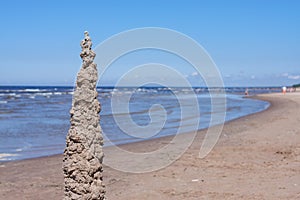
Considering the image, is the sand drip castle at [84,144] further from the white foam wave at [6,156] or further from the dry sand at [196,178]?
the white foam wave at [6,156]

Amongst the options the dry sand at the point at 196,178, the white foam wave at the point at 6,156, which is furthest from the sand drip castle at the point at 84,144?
the white foam wave at the point at 6,156

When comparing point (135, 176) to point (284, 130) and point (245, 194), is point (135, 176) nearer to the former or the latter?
point (245, 194)

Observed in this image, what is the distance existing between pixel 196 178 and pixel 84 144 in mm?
5914

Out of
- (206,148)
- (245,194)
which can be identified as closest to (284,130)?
(206,148)

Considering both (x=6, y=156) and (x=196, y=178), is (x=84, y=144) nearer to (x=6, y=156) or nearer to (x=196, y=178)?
(x=196, y=178)

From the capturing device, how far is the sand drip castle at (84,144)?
3980 mm

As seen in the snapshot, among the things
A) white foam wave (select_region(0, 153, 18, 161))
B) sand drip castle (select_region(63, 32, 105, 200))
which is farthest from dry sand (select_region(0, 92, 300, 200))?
sand drip castle (select_region(63, 32, 105, 200))

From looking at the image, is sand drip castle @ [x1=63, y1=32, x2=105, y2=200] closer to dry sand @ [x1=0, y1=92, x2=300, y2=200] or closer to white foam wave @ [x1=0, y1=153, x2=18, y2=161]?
dry sand @ [x1=0, y1=92, x2=300, y2=200]

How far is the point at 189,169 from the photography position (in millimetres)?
10547

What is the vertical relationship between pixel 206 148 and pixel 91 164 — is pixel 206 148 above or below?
below

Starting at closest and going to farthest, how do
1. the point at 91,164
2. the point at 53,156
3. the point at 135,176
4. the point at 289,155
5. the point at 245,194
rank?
the point at 91,164
the point at 245,194
the point at 135,176
the point at 289,155
the point at 53,156

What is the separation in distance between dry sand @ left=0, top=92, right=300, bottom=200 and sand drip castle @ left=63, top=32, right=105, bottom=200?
13.6ft

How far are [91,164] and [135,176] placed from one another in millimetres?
6085

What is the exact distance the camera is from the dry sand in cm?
834
